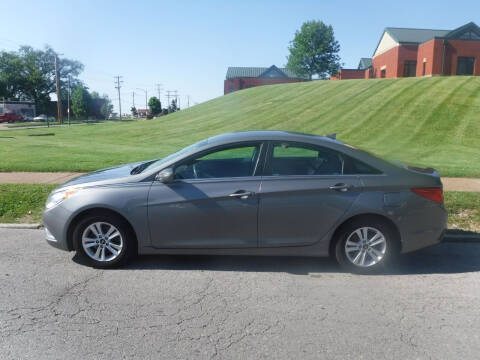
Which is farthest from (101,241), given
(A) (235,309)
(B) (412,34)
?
(B) (412,34)

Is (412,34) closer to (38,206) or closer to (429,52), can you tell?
(429,52)

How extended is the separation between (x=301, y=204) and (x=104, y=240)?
2.23 m

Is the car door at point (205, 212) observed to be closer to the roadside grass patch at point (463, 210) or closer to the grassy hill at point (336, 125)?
the roadside grass patch at point (463, 210)

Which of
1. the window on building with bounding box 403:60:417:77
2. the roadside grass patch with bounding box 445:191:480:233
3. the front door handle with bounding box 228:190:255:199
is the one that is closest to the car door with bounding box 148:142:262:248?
the front door handle with bounding box 228:190:255:199

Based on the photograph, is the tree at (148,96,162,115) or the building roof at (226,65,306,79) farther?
the tree at (148,96,162,115)

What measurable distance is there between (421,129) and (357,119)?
3.95 m

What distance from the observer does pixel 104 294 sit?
13.4 ft

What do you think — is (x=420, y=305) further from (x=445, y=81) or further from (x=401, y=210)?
(x=445, y=81)

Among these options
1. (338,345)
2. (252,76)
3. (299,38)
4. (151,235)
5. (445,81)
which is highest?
(299,38)

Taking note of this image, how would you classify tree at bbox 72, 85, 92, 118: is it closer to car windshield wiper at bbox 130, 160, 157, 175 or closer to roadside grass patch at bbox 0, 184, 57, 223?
roadside grass patch at bbox 0, 184, 57, 223

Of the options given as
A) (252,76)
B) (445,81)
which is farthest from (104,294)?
(252,76)

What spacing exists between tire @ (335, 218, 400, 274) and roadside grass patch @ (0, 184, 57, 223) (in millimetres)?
4819

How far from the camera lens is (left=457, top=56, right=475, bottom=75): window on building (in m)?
40.8

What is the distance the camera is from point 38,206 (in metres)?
7.25
